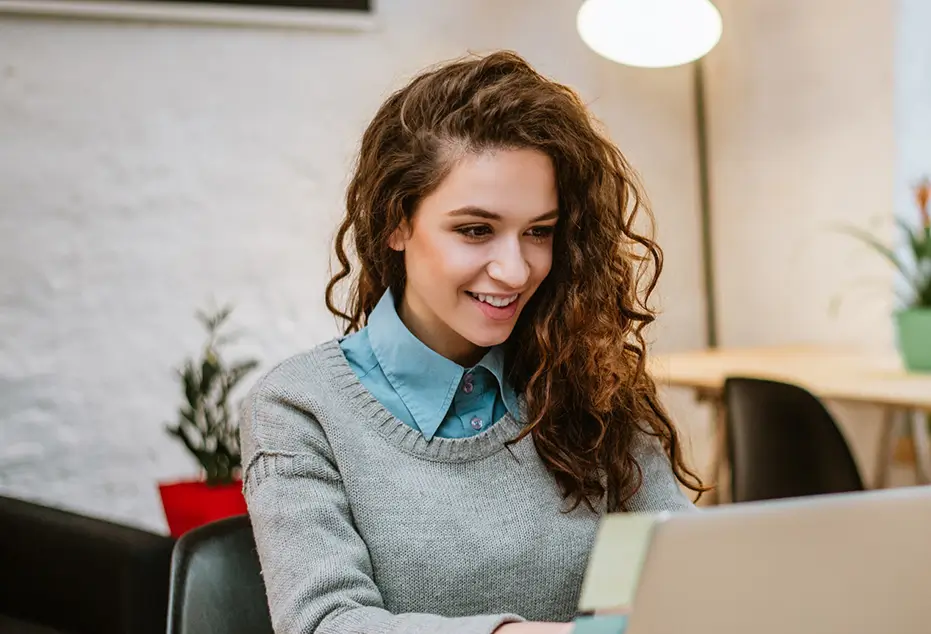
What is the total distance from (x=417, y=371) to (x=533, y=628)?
39 cm

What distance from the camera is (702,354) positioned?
306cm

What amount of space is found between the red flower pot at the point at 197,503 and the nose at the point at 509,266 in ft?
3.83

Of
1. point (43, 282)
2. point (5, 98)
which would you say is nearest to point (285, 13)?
point (5, 98)

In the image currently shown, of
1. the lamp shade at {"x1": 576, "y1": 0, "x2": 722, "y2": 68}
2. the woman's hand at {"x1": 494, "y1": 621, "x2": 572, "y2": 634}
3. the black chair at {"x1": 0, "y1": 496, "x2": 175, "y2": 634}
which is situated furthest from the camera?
the lamp shade at {"x1": 576, "y1": 0, "x2": 722, "y2": 68}

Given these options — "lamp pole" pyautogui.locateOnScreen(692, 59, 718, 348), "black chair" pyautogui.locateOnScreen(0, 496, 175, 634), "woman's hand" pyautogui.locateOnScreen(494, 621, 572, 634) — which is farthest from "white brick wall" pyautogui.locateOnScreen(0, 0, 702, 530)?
"woman's hand" pyautogui.locateOnScreen(494, 621, 572, 634)

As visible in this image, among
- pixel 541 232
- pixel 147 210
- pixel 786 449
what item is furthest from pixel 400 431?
pixel 147 210

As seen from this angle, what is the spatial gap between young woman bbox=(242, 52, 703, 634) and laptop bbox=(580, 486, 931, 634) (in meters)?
0.47

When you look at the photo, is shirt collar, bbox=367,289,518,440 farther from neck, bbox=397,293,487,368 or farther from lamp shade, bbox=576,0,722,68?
lamp shade, bbox=576,0,722,68

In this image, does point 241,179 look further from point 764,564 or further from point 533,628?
point 764,564

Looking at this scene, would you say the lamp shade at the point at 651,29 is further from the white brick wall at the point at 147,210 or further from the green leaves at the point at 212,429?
the green leaves at the point at 212,429

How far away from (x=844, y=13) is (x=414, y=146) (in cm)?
240

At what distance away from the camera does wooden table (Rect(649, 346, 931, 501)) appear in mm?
2086

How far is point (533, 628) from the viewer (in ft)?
2.64

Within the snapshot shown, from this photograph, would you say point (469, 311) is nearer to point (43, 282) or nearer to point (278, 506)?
point (278, 506)
